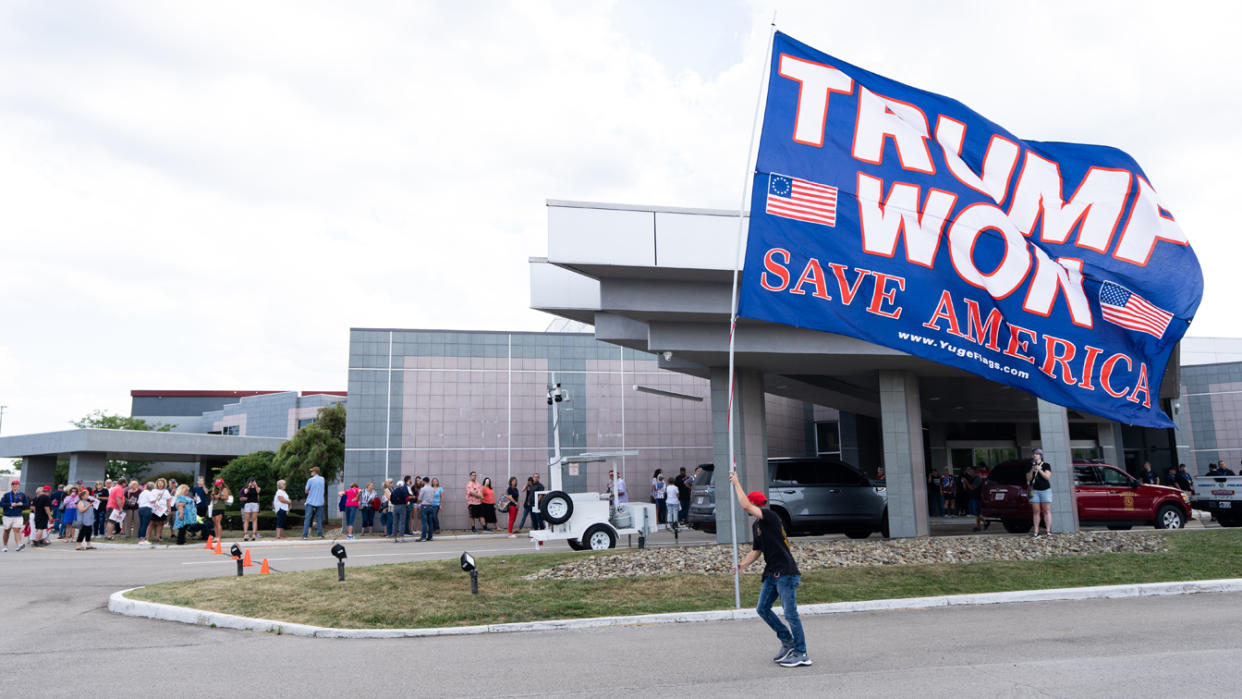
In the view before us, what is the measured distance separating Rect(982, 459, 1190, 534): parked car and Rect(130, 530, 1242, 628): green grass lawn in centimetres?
526

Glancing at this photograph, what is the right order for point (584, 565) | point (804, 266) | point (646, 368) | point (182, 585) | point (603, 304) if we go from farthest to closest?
point (646, 368)
point (603, 304)
point (584, 565)
point (182, 585)
point (804, 266)

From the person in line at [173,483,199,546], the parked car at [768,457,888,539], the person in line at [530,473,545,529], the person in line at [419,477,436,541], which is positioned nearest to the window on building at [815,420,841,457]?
the parked car at [768,457,888,539]

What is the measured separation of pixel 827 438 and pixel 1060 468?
16.0 metres

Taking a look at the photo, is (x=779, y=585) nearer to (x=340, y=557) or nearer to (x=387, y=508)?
(x=340, y=557)

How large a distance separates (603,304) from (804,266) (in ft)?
25.1

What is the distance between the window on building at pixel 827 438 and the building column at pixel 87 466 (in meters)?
33.1

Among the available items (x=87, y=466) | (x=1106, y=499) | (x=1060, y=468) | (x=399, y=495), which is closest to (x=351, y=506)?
(x=399, y=495)

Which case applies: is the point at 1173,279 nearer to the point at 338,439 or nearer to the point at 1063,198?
the point at 1063,198

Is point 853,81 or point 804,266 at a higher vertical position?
point 853,81

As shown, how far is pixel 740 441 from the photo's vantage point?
1958 centimetres

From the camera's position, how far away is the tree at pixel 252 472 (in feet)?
142

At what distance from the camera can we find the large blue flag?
30.1 ft

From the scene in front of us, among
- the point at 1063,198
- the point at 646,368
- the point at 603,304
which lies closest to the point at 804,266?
the point at 1063,198

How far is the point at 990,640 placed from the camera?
848 centimetres
